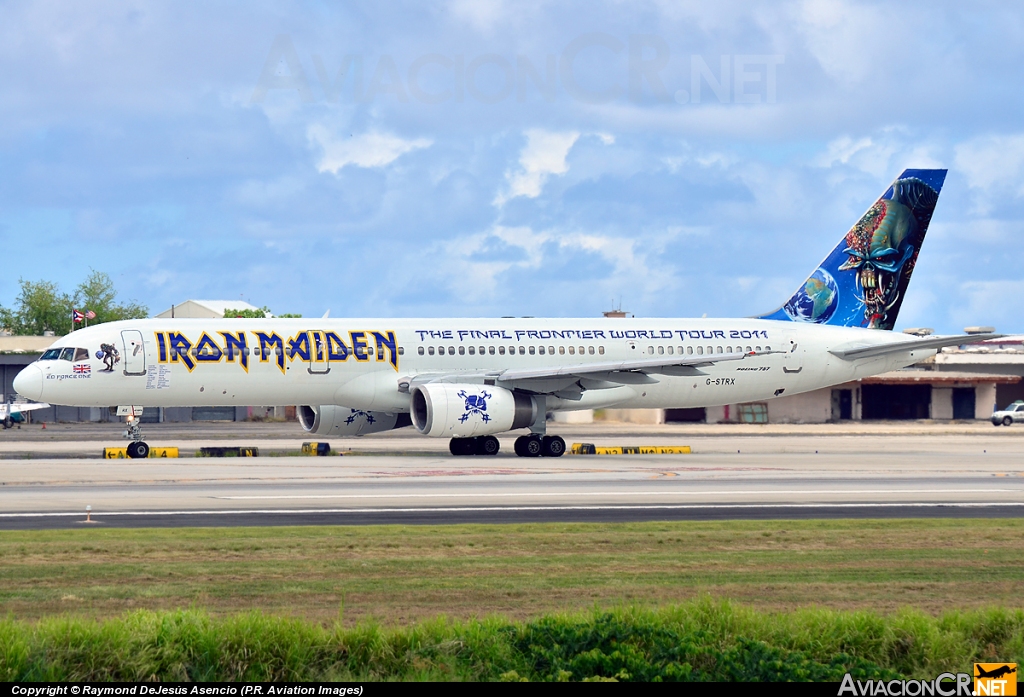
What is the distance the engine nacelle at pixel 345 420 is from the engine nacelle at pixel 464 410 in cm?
422

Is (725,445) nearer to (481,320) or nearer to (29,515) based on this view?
(481,320)

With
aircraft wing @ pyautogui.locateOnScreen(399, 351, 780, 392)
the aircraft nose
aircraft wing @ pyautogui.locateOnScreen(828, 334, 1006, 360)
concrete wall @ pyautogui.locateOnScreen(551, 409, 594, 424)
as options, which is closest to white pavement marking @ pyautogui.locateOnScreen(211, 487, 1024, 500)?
aircraft wing @ pyautogui.locateOnScreen(399, 351, 780, 392)

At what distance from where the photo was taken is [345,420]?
138 feet

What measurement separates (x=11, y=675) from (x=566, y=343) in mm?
33981

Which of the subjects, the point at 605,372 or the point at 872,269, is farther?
the point at 872,269

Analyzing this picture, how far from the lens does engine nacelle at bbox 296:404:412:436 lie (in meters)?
41.9

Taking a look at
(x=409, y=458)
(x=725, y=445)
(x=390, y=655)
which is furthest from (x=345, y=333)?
(x=390, y=655)

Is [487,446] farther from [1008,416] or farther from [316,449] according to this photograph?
[1008,416]

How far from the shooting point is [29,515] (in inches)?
832

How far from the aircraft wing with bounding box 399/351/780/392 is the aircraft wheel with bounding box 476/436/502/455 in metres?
2.09

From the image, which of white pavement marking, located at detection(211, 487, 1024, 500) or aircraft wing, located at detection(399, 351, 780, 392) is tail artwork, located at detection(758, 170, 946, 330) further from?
white pavement marking, located at detection(211, 487, 1024, 500)

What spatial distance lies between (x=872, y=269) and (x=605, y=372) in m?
15.1

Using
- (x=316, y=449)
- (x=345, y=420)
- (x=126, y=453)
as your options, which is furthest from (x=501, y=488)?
(x=126, y=453)

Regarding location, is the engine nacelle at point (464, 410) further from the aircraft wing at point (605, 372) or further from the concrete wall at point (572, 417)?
the concrete wall at point (572, 417)
